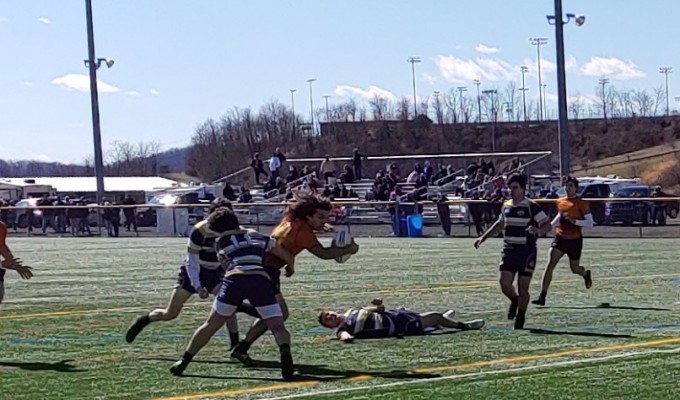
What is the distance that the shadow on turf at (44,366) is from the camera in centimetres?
1143

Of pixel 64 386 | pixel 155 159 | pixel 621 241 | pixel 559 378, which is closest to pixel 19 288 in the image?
pixel 64 386

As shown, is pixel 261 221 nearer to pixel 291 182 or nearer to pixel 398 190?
pixel 398 190

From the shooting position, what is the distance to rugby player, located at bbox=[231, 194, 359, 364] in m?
11.5

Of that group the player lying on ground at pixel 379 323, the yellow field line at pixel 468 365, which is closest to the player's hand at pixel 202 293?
the yellow field line at pixel 468 365

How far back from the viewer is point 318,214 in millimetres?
11492

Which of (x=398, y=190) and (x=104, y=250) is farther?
(x=398, y=190)

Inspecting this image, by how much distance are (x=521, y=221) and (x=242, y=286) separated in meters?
4.53

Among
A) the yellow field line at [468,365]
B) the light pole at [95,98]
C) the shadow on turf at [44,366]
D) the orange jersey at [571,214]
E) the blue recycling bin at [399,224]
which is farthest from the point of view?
the light pole at [95,98]

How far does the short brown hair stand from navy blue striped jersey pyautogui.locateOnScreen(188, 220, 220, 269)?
779mm

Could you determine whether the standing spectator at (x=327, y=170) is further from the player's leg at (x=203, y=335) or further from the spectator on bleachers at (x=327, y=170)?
the player's leg at (x=203, y=335)

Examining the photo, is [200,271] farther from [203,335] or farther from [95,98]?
[95,98]

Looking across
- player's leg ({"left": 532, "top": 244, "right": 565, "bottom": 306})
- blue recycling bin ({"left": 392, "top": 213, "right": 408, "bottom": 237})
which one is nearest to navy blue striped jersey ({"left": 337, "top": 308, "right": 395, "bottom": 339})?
player's leg ({"left": 532, "top": 244, "right": 565, "bottom": 306})

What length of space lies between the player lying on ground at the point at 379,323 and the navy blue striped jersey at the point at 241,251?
99.8 inches

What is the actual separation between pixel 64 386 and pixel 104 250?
79.0 ft
